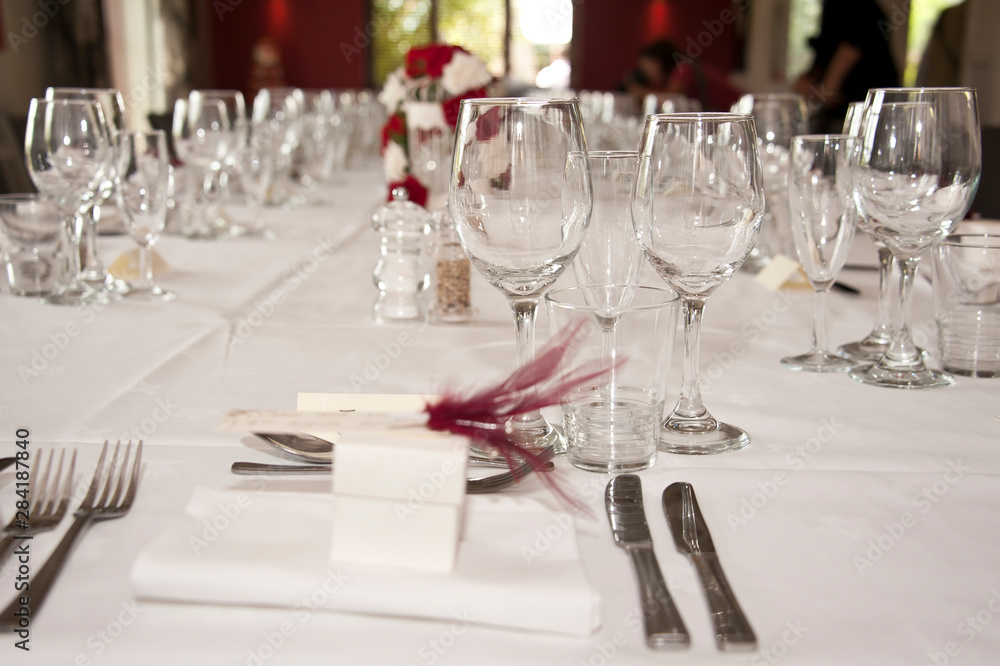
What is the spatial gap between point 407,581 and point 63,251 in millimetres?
1149

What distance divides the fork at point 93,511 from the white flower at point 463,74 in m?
1.25

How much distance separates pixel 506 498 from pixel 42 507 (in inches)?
12.9

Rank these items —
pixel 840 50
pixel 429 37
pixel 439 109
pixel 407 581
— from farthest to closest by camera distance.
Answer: pixel 429 37 < pixel 840 50 < pixel 439 109 < pixel 407 581

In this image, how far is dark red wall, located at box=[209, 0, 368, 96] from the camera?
1216 centimetres

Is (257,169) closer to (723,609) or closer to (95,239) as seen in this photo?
(95,239)

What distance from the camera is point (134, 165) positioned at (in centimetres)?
144

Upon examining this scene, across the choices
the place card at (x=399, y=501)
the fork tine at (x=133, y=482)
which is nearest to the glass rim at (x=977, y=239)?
the place card at (x=399, y=501)

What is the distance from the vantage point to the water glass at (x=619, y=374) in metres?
0.68

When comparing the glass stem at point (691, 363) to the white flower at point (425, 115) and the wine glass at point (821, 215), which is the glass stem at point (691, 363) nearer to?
the wine glass at point (821, 215)

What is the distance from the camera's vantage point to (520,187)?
27.2 inches

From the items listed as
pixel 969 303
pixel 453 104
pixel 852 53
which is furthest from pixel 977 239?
pixel 852 53

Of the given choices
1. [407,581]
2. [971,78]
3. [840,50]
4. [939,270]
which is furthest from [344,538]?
[971,78]

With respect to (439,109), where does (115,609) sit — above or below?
below

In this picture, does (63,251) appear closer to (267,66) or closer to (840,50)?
(840,50)
